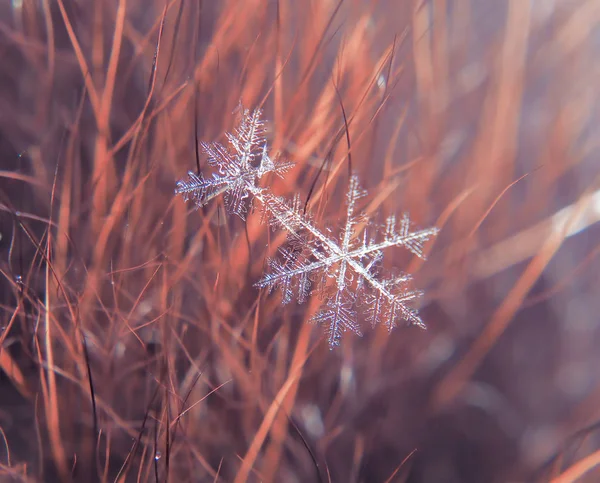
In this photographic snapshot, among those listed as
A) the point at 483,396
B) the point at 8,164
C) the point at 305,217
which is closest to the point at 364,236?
the point at 305,217

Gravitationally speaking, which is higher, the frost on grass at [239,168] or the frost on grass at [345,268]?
the frost on grass at [239,168]

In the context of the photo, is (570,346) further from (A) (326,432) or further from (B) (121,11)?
(B) (121,11)
